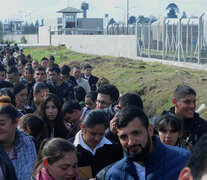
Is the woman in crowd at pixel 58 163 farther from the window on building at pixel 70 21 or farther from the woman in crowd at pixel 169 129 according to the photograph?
the window on building at pixel 70 21

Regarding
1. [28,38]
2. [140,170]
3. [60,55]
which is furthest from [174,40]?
[28,38]

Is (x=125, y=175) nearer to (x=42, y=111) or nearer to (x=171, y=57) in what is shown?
(x=42, y=111)

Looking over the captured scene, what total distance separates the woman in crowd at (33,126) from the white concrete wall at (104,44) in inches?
966

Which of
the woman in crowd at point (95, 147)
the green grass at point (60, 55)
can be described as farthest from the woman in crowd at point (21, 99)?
the green grass at point (60, 55)

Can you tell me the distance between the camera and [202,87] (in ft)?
44.9

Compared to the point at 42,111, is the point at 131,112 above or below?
above

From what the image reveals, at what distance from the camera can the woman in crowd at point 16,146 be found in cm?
454

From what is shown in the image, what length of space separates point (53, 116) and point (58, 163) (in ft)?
8.06

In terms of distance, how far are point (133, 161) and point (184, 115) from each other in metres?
2.59

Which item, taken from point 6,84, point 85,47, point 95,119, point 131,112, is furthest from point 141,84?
point 85,47

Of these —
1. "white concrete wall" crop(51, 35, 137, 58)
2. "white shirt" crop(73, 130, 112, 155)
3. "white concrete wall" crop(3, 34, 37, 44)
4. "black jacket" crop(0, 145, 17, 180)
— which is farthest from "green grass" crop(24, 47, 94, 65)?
"white concrete wall" crop(3, 34, 37, 44)

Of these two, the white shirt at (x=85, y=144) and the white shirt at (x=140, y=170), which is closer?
the white shirt at (x=140, y=170)

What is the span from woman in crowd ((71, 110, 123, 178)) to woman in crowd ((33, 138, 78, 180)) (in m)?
0.63

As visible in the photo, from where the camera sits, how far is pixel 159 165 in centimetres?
328
